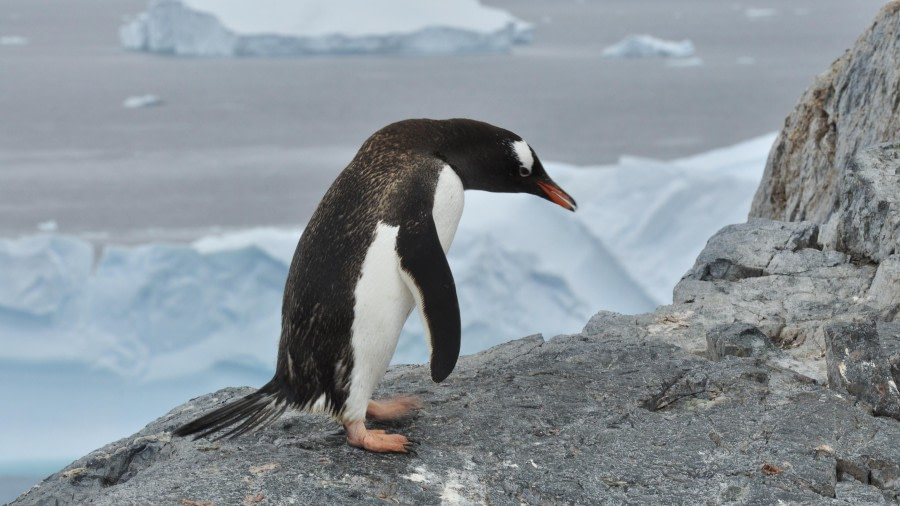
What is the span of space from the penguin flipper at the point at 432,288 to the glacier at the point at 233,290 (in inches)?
192

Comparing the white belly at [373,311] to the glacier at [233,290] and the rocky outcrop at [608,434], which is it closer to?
the rocky outcrop at [608,434]

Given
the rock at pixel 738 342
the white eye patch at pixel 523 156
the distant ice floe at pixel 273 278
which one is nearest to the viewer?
the white eye patch at pixel 523 156

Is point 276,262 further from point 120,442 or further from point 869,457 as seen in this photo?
point 869,457

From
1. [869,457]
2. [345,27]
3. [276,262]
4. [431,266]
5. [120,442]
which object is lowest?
[276,262]

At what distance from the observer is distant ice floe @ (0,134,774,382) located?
665cm

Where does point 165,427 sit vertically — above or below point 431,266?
below

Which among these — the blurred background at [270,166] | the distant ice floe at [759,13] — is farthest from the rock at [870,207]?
the distant ice floe at [759,13]

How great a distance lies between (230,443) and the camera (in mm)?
1701

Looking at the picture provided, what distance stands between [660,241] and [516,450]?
18.3 feet

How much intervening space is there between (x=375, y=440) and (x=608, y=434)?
40 cm

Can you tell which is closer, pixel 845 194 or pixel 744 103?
pixel 845 194

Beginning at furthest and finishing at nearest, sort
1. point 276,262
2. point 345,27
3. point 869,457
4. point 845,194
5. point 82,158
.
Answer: point 345,27 < point 82,158 < point 276,262 < point 845,194 < point 869,457

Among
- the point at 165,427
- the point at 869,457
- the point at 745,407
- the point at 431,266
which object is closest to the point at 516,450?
the point at 431,266

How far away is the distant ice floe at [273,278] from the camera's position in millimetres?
6652
